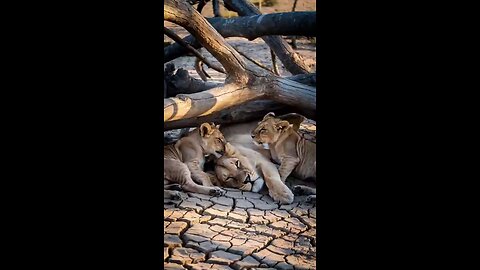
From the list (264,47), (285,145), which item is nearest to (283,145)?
(285,145)

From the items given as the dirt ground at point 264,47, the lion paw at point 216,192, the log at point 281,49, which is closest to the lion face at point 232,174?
the lion paw at point 216,192

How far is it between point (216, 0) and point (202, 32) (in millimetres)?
2304

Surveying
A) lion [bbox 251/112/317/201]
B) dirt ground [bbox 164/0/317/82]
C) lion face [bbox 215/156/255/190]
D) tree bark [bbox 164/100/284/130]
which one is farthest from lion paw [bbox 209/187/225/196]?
dirt ground [bbox 164/0/317/82]

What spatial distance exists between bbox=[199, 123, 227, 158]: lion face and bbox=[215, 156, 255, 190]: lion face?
0.10 metres

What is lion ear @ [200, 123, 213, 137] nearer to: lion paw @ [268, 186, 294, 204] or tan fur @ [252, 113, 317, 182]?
tan fur @ [252, 113, 317, 182]

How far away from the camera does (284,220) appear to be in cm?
489

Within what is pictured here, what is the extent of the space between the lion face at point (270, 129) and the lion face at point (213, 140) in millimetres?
317

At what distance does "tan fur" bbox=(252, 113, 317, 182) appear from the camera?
5.83 metres

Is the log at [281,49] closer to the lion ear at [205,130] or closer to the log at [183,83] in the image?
the log at [183,83]

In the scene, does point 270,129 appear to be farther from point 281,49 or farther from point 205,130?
point 281,49

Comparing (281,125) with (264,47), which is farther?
(264,47)

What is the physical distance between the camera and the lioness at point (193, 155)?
5.52 m

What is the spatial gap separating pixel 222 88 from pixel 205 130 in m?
0.45

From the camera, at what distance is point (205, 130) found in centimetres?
571
